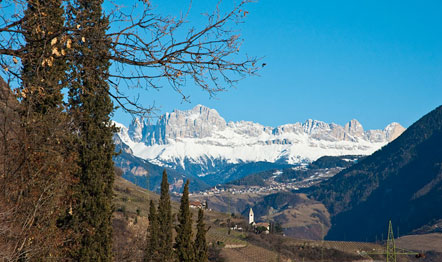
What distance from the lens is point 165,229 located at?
205 ft

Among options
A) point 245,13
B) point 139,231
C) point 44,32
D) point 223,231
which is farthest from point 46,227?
point 223,231

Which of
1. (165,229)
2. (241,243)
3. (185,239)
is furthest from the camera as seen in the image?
(241,243)

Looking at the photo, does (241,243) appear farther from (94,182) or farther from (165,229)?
(94,182)

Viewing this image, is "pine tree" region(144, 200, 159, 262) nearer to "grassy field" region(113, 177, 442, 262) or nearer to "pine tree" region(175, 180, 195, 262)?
"pine tree" region(175, 180, 195, 262)

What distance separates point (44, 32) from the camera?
301 inches

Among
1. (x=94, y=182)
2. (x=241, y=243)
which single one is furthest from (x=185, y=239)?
(x=241, y=243)

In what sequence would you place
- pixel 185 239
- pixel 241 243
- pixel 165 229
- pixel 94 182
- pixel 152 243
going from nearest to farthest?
pixel 94 182 < pixel 185 239 < pixel 152 243 < pixel 165 229 < pixel 241 243

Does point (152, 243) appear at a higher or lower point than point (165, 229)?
lower

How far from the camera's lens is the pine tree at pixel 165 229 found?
5975 centimetres

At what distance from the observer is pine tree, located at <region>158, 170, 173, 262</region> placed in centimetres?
5975

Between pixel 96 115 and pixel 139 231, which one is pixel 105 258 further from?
pixel 139 231

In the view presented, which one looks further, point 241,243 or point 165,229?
point 241,243

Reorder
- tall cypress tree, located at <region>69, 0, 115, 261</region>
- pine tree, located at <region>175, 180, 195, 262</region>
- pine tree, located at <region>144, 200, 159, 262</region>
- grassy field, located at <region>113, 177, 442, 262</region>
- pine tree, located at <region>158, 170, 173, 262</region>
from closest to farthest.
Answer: tall cypress tree, located at <region>69, 0, 115, 261</region> → pine tree, located at <region>175, 180, 195, 262</region> → pine tree, located at <region>144, 200, 159, 262</region> → pine tree, located at <region>158, 170, 173, 262</region> → grassy field, located at <region>113, 177, 442, 262</region>

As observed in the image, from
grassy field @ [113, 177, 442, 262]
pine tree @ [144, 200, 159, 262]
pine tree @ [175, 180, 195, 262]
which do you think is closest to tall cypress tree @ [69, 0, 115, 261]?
pine tree @ [175, 180, 195, 262]
